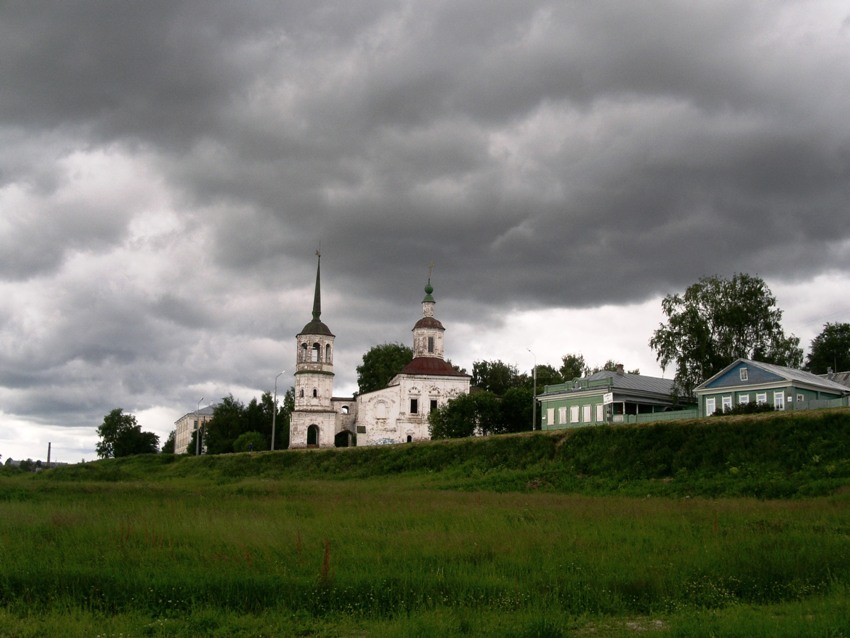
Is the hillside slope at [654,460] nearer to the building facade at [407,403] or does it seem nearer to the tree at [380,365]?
the building facade at [407,403]

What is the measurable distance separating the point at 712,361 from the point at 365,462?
80.0ft

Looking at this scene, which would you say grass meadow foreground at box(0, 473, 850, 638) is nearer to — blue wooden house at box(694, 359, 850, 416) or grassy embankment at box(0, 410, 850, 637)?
grassy embankment at box(0, 410, 850, 637)

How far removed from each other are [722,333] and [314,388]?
40455 mm

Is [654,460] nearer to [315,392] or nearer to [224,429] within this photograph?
[315,392]

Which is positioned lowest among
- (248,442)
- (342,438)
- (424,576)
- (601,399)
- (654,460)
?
(424,576)

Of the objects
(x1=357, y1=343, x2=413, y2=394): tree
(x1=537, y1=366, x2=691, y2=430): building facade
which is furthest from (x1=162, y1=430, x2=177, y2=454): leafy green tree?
(x1=537, y1=366, x2=691, y2=430): building facade

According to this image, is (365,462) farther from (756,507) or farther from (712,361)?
(756,507)

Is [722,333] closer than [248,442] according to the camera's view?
Answer: Yes

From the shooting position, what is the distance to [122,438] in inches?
4702

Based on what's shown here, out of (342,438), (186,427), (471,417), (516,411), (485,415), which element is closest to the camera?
(471,417)

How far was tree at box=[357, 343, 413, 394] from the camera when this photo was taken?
108438mm

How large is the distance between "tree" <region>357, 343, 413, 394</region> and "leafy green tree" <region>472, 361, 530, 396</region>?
10.3 metres

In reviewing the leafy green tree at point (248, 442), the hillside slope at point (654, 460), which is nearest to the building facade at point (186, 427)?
the leafy green tree at point (248, 442)

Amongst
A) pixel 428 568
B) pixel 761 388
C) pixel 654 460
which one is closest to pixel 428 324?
pixel 761 388
